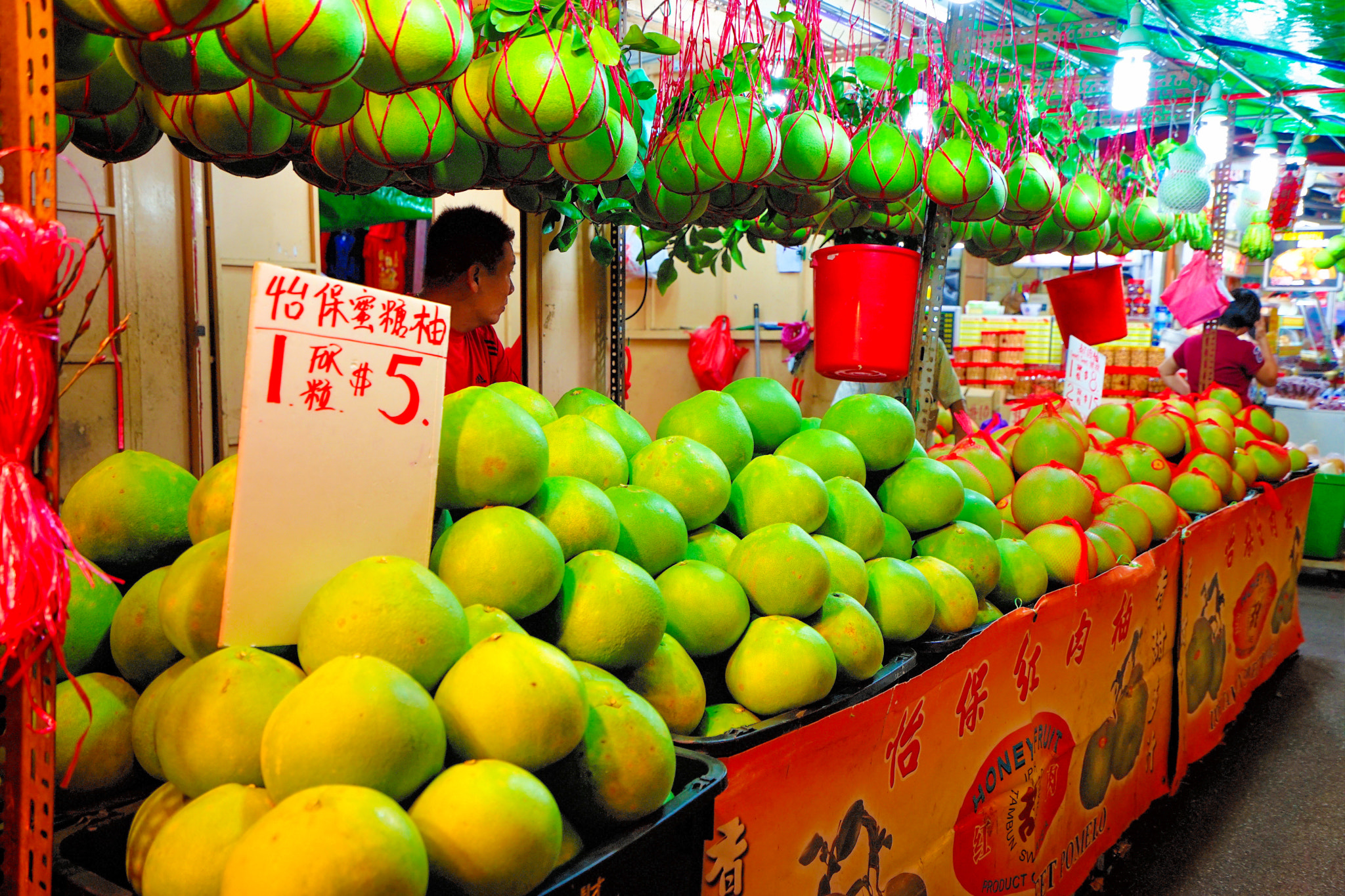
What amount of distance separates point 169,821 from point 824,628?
91 cm

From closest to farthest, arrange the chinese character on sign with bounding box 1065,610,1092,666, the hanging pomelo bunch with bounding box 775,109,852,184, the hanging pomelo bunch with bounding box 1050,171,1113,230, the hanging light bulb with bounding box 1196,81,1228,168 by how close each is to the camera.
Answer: the hanging pomelo bunch with bounding box 775,109,852,184 → the chinese character on sign with bounding box 1065,610,1092,666 → the hanging pomelo bunch with bounding box 1050,171,1113,230 → the hanging light bulb with bounding box 1196,81,1228,168

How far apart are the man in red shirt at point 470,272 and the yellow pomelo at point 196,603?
163 centimetres

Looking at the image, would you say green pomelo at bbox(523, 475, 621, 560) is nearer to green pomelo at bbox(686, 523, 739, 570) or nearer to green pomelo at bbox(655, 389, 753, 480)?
green pomelo at bbox(686, 523, 739, 570)

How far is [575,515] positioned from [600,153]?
730 millimetres

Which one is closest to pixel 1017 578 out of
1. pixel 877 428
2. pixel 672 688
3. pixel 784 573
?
pixel 877 428

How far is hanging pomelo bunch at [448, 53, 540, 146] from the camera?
151 centimetres

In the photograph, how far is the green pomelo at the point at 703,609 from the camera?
135 centimetres

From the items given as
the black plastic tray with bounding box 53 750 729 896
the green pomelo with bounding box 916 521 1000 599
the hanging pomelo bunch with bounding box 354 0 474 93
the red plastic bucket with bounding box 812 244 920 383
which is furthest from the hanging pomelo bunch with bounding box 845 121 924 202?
the black plastic tray with bounding box 53 750 729 896

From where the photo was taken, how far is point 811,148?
6.22ft

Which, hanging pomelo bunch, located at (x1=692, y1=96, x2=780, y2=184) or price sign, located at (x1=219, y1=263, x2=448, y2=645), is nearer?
price sign, located at (x1=219, y1=263, x2=448, y2=645)

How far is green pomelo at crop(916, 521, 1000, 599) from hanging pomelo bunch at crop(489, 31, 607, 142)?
102cm

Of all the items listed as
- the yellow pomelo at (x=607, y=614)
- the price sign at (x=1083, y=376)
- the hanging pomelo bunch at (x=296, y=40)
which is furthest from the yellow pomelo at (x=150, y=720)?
the price sign at (x=1083, y=376)

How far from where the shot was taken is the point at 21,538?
761 mm

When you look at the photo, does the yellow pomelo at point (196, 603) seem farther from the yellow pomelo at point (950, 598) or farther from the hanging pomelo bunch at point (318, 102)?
the yellow pomelo at point (950, 598)
